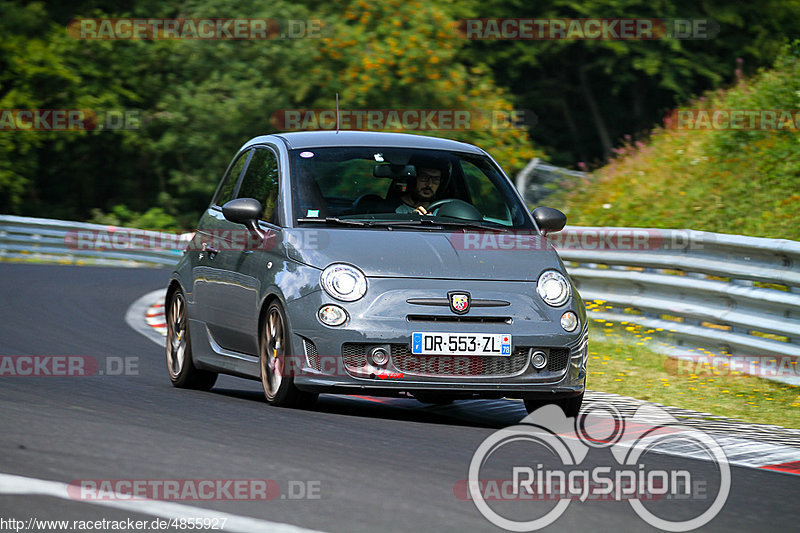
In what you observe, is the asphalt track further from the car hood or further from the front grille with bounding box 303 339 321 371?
the car hood

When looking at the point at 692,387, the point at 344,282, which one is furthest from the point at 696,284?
the point at 344,282

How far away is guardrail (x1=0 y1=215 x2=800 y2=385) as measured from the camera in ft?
36.6

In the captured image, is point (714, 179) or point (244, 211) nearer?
point (244, 211)

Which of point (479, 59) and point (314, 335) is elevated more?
point (314, 335)

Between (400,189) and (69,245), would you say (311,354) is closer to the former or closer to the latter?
(400,189)

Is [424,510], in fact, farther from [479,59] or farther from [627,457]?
[479,59]

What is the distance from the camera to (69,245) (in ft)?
95.6

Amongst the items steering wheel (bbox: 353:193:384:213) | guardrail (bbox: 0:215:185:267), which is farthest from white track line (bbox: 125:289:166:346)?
guardrail (bbox: 0:215:185:267)

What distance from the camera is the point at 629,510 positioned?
5949mm

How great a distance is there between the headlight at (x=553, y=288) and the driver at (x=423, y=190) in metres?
1.16

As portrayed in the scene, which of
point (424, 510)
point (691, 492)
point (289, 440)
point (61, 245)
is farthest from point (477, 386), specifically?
point (61, 245)

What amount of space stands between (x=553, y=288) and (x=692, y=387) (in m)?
2.79

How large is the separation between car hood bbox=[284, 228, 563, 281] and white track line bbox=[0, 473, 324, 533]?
2.99m

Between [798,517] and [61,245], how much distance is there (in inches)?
970
